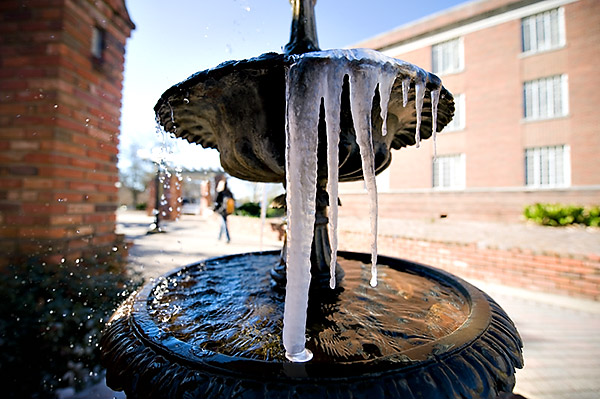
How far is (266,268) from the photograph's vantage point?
88.4 inches

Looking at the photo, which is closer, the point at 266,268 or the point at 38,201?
the point at 38,201

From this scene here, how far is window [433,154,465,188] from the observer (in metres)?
14.1

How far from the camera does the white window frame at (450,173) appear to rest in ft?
46.1

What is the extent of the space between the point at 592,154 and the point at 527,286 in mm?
11527

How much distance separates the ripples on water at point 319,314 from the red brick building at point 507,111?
13.9 metres

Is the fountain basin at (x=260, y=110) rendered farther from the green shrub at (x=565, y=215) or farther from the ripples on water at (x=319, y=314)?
the green shrub at (x=565, y=215)

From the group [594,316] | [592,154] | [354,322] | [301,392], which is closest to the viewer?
[301,392]

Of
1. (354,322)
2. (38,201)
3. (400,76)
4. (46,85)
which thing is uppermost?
(46,85)

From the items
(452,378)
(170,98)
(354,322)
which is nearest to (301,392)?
(452,378)

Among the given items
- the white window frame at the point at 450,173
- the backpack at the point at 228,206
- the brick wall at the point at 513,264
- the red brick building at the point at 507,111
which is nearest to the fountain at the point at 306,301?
the brick wall at the point at 513,264

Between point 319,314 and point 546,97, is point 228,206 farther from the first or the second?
point 546,97

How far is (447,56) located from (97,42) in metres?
16.8

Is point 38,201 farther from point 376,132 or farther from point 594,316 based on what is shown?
point 594,316

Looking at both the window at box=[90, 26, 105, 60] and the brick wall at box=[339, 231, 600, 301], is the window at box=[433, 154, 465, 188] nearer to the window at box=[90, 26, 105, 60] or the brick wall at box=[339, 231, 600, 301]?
the brick wall at box=[339, 231, 600, 301]
